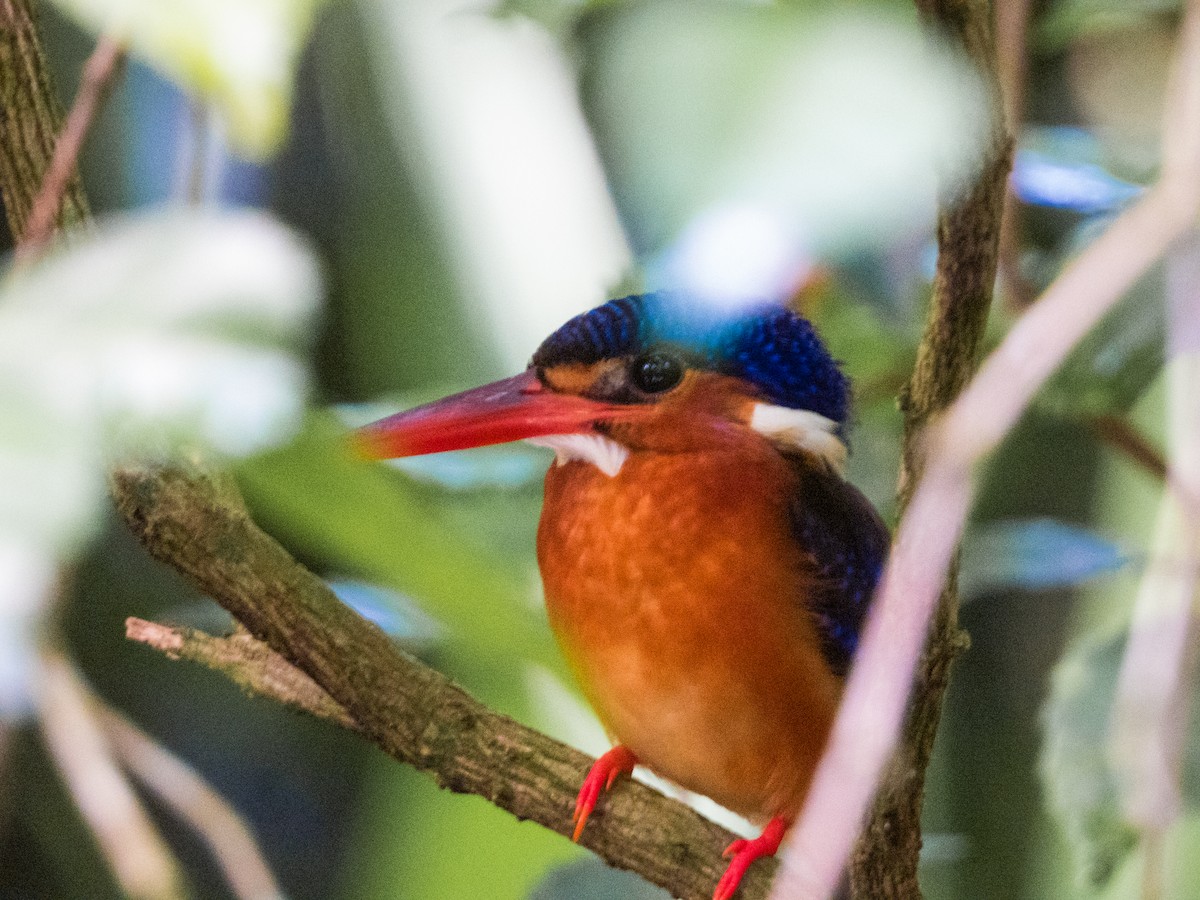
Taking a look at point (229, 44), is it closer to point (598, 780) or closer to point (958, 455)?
point (958, 455)

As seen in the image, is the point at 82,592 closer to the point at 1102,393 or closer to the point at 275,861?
the point at 275,861

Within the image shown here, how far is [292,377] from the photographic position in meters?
0.26

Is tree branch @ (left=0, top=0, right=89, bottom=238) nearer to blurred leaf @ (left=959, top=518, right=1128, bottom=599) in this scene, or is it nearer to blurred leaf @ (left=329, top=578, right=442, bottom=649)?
blurred leaf @ (left=329, top=578, right=442, bottom=649)

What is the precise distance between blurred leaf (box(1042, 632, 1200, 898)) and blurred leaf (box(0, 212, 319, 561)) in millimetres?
771

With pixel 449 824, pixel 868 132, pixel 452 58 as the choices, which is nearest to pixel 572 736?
pixel 449 824

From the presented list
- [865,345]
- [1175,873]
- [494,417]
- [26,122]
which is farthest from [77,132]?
[1175,873]

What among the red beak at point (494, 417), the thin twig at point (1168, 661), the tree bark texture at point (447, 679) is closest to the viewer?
the tree bark texture at point (447, 679)

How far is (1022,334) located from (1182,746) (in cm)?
68

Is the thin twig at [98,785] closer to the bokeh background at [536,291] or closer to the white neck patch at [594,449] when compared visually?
the bokeh background at [536,291]

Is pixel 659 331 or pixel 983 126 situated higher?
pixel 983 126

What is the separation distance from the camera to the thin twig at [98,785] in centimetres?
75

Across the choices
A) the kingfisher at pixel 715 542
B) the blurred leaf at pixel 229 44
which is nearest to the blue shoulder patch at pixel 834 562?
the kingfisher at pixel 715 542

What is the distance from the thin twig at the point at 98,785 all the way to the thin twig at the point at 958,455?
44cm

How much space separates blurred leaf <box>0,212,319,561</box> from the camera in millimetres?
238
